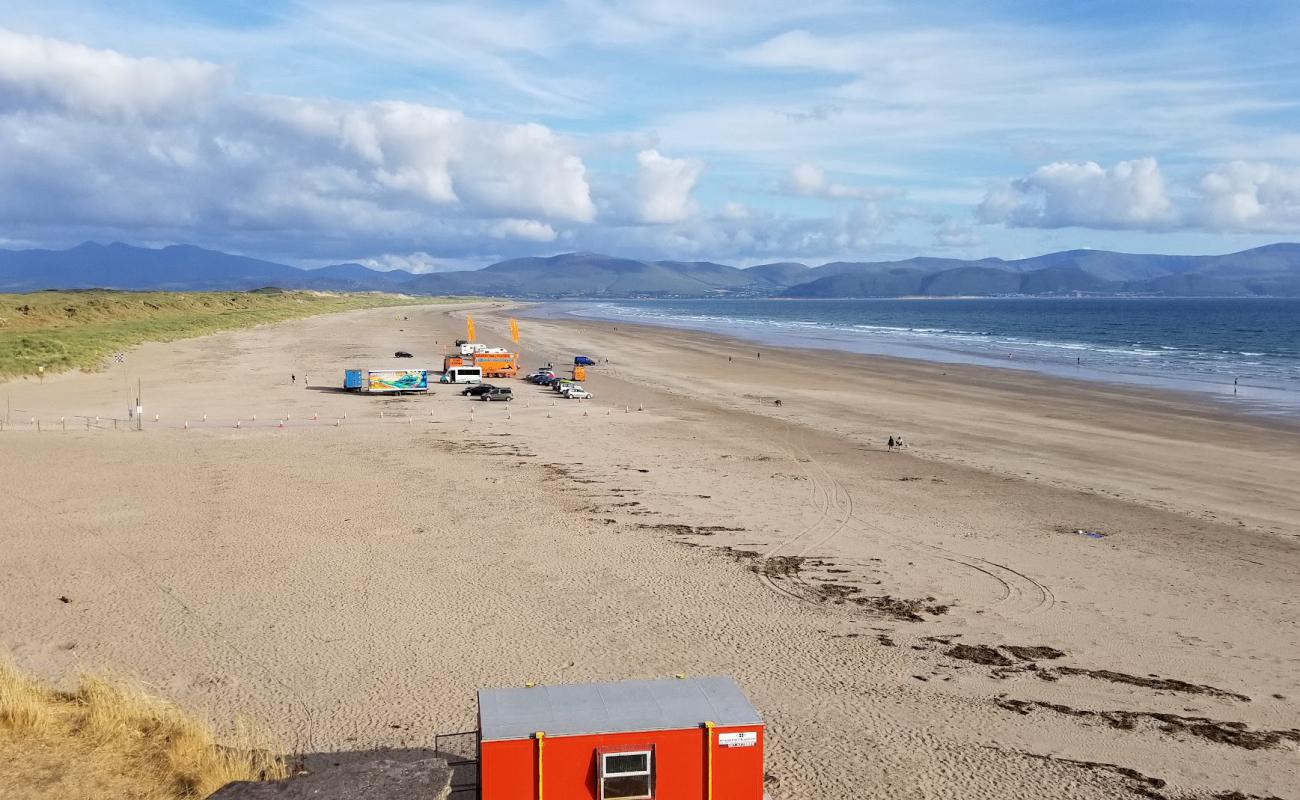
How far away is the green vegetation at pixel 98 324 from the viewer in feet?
198

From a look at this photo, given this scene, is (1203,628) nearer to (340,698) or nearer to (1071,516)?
(1071,516)

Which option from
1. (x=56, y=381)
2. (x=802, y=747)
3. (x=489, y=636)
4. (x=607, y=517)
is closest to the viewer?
(x=802, y=747)

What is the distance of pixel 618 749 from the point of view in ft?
32.5

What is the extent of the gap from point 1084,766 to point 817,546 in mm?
10954

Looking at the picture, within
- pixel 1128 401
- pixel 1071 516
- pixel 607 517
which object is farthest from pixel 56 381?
pixel 1128 401

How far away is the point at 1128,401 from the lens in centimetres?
5519

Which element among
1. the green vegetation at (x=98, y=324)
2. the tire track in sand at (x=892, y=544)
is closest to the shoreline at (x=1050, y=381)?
the tire track in sand at (x=892, y=544)

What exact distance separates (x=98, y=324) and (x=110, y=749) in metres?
100

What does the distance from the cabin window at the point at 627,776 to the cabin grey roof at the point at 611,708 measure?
271mm

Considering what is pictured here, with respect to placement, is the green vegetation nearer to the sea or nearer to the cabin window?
Result: the cabin window

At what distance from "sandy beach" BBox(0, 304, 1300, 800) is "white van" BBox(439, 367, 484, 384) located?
15.6 metres

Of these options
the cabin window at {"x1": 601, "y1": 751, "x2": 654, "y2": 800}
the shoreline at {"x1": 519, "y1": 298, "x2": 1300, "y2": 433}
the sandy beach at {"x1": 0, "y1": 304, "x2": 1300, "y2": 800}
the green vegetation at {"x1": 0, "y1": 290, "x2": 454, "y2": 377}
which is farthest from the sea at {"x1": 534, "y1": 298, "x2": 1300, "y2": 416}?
the green vegetation at {"x1": 0, "y1": 290, "x2": 454, "y2": 377}

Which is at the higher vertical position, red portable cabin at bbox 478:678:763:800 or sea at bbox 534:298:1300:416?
sea at bbox 534:298:1300:416

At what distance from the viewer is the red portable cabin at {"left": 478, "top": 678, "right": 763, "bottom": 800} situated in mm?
9852
